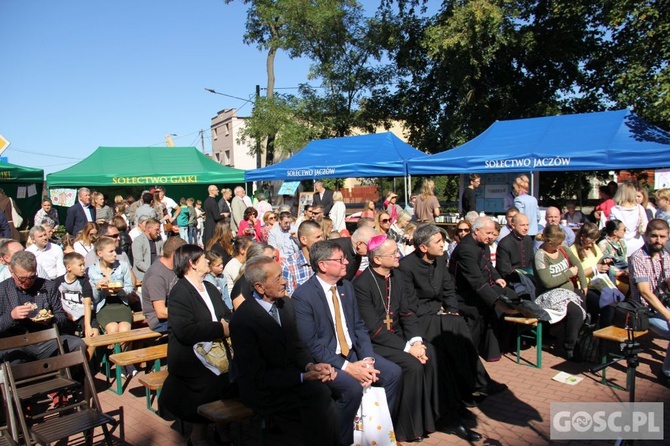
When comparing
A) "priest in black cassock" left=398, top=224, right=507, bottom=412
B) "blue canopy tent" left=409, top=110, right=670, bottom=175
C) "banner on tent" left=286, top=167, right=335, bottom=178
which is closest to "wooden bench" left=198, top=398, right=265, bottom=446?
"priest in black cassock" left=398, top=224, right=507, bottom=412

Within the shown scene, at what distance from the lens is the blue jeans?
16.2ft

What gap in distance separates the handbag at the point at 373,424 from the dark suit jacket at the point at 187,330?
1.14 metres

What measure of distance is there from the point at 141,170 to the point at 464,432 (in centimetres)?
1633

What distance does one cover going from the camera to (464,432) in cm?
412

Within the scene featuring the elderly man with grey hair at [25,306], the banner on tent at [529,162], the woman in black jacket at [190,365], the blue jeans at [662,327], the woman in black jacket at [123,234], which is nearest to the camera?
the woman in black jacket at [190,365]

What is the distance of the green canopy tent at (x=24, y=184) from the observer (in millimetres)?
14834

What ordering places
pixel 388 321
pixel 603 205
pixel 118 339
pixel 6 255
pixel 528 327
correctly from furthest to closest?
pixel 603 205 < pixel 528 327 < pixel 6 255 < pixel 118 339 < pixel 388 321

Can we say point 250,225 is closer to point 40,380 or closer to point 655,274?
point 40,380

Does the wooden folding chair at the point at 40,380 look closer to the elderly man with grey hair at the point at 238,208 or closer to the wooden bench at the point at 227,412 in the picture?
the wooden bench at the point at 227,412

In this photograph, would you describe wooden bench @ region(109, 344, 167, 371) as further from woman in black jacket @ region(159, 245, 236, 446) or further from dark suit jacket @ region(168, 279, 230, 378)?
dark suit jacket @ region(168, 279, 230, 378)

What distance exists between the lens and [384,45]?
73.3 ft

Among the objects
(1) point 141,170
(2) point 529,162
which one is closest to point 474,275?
(2) point 529,162

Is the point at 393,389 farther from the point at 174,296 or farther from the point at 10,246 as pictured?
the point at 10,246

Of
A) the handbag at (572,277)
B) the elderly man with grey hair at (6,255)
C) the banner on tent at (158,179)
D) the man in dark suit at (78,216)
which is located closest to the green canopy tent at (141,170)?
the banner on tent at (158,179)
